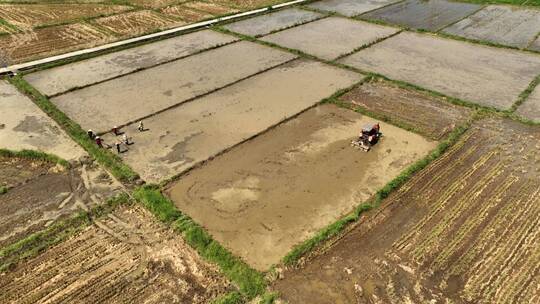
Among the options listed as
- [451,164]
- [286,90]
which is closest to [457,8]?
[286,90]

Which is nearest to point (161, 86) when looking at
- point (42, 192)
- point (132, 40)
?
point (132, 40)

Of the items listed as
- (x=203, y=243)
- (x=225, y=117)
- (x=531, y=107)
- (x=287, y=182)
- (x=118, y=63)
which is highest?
(x=118, y=63)

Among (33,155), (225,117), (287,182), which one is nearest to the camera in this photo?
(287,182)

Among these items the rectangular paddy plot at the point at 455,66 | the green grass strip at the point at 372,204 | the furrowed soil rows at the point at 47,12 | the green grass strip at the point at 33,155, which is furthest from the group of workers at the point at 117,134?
the furrowed soil rows at the point at 47,12

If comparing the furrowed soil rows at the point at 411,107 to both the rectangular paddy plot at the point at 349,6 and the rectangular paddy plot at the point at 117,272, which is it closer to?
the rectangular paddy plot at the point at 117,272

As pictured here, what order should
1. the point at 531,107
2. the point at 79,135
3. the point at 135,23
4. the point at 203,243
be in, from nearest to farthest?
the point at 203,243, the point at 79,135, the point at 531,107, the point at 135,23

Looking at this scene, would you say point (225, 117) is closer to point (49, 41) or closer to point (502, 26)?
point (49, 41)
